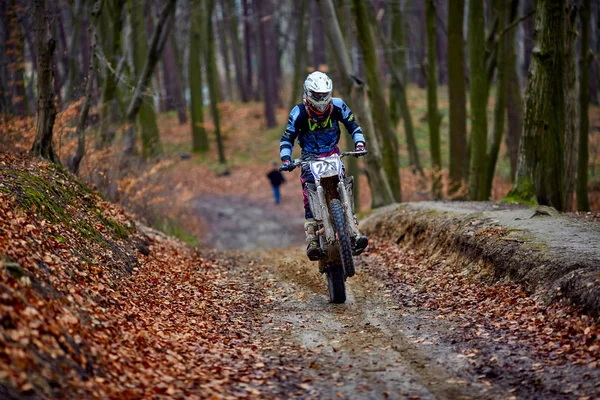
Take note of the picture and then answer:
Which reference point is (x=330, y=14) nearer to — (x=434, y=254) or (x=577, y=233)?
(x=434, y=254)

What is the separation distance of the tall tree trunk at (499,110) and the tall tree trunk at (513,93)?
323 millimetres

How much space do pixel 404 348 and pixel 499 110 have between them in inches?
497

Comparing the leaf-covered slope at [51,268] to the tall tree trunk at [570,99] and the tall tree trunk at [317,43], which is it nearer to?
the tall tree trunk at [570,99]

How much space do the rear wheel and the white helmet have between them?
150 centimetres

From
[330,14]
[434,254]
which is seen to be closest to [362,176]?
[330,14]

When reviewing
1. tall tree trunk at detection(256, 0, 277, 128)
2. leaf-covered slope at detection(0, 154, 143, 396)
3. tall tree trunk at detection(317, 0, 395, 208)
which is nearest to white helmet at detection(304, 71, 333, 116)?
leaf-covered slope at detection(0, 154, 143, 396)

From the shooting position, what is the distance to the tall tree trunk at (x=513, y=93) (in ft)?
61.6

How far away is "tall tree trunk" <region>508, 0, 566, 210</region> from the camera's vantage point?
12.2 metres

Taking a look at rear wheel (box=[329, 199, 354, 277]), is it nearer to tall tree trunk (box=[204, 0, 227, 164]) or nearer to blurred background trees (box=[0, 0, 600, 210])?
blurred background trees (box=[0, 0, 600, 210])

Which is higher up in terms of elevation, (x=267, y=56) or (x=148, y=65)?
(x=267, y=56)

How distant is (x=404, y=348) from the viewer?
6.88 meters

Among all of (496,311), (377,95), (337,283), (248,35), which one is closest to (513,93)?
(377,95)

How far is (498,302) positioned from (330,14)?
11.5m

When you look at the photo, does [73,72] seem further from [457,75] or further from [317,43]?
[317,43]
